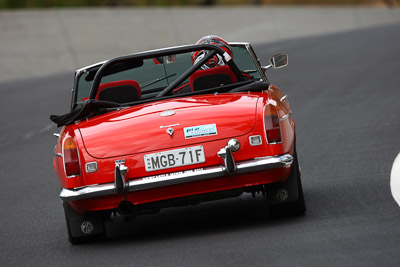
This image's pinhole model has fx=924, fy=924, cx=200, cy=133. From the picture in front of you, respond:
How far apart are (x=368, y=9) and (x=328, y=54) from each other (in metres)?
23.4

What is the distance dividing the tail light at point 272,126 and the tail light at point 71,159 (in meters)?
1.39

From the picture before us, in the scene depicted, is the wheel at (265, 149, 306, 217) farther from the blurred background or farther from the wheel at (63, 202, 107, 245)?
the blurred background

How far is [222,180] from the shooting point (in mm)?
6566

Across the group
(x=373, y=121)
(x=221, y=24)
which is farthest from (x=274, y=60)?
(x=221, y=24)

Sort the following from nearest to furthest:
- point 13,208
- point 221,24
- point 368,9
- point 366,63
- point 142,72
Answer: point 142,72 < point 13,208 < point 366,63 < point 221,24 < point 368,9

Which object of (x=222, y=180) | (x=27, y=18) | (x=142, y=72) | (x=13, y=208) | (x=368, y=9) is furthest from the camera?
(x=368, y=9)

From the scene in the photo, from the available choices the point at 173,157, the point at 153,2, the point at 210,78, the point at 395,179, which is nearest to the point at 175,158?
the point at 173,157

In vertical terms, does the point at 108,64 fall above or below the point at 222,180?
above

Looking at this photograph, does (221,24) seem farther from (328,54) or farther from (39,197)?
(39,197)

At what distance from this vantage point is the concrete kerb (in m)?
30.2

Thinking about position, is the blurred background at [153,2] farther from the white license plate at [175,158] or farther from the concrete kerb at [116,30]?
the white license plate at [175,158]

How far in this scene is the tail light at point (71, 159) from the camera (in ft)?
21.9

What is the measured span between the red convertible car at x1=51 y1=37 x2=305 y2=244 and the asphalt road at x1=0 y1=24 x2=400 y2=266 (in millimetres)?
284

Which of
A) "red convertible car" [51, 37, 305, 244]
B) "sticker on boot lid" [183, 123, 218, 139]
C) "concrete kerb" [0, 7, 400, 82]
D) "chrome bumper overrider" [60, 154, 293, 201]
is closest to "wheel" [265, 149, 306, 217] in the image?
"red convertible car" [51, 37, 305, 244]
